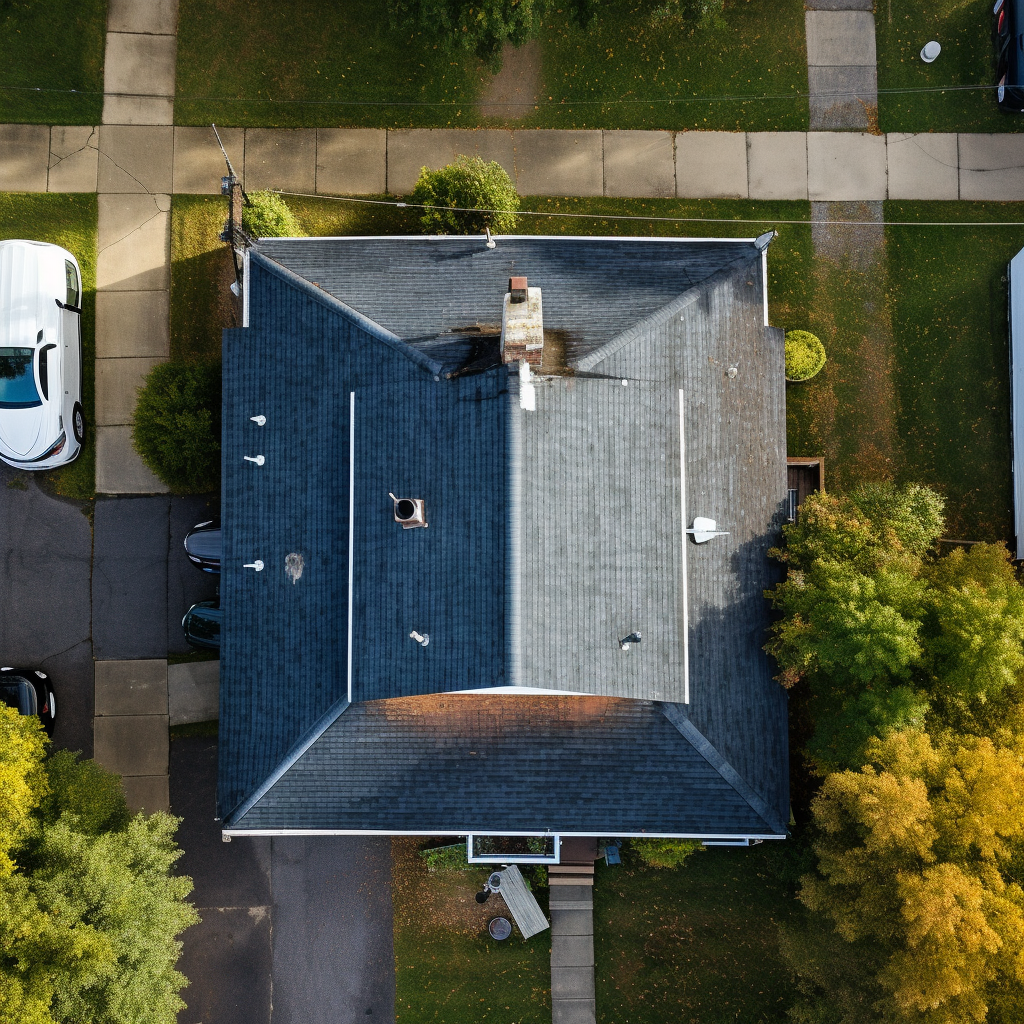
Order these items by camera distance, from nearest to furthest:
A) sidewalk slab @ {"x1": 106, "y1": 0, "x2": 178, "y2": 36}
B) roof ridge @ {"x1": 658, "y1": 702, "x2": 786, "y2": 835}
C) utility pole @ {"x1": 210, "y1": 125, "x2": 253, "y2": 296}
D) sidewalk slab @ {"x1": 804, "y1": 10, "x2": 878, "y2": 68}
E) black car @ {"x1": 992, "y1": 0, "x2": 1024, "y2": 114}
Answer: roof ridge @ {"x1": 658, "y1": 702, "x2": 786, "y2": 835}
utility pole @ {"x1": 210, "y1": 125, "x2": 253, "y2": 296}
black car @ {"x1": 992, "y1": 0, "x2": 1024, "y2": 114}
sidewalk slab @ {"x1": 804, "y1": 10, "x2": 878, "y2": 68}
sidewalk slab @ {"x1": 106, "y1": 0, "x2": 178, "y2": 36}

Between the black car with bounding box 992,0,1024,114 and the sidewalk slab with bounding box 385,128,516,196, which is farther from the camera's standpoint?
the sidewalk slab with bounding box 385,128,516,196

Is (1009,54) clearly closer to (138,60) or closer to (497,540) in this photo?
(497,540)

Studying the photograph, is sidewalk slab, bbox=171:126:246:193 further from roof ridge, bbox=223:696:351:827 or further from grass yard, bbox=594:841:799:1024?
grass yard, bbox=594:841:799:1024

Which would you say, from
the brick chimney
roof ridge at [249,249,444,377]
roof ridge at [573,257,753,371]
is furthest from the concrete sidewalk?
the brick chimney

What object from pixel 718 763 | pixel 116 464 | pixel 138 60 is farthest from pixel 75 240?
pixel 718 763

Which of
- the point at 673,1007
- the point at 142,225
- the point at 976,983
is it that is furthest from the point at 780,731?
the point at 142,225

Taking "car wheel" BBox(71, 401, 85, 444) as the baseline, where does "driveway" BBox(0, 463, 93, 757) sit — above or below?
below

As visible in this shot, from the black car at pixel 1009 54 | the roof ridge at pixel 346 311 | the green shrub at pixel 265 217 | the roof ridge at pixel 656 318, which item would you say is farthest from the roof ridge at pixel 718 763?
the black car at pixel 1009 54

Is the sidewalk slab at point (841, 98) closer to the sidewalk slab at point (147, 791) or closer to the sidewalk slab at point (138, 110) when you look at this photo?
the sidewalk slab at point (138, 110)
